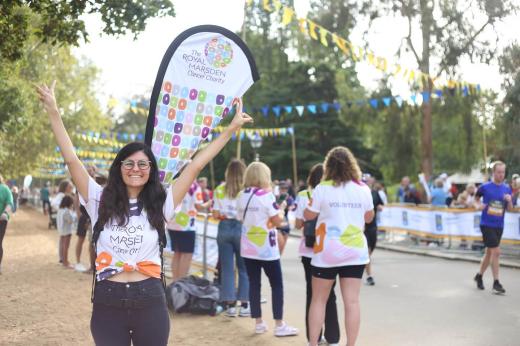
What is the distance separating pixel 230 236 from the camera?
27.3 ft

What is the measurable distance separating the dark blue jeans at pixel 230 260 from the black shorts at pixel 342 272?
2.76 meters

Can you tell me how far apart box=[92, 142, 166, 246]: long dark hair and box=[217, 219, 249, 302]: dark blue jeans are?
15.4ft

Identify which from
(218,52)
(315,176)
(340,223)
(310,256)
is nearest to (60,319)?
(310,256)

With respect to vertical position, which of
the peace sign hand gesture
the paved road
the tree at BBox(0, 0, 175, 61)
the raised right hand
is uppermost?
the tree at BBox(0, 0, 175, 61)

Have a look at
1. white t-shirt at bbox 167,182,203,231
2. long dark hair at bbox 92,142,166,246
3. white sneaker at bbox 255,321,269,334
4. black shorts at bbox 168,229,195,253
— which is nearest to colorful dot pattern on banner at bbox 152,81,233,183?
long dark hair at bbox 92,142,166,246

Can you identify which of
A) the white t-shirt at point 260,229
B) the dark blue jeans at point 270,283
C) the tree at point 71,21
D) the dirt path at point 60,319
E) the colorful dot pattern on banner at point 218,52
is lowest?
the dirt path at point 60,319

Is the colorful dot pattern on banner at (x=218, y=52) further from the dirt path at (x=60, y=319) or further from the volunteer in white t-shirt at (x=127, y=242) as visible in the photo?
the dirt path at (x=60, y=319)

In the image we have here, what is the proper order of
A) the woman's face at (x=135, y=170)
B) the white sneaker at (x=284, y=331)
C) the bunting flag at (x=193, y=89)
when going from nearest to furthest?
the woman's face at (x=135, y=170)
the bunting flag at (x=193, y=89)
the white sneaker at (x=284, y=331)

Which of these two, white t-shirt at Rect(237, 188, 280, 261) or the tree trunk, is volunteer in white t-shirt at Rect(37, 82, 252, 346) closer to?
white t-shirt at Rect(237, 188, 280, 261)

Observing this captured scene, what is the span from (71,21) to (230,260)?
3462 mm

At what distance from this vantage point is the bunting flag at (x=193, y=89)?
4777 mm

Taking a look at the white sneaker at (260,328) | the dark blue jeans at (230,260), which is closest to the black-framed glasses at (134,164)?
the white sneaker at (260,328)

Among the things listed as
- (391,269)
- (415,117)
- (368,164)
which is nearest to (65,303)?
(391,269)

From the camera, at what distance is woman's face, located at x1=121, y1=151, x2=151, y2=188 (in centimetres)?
356
